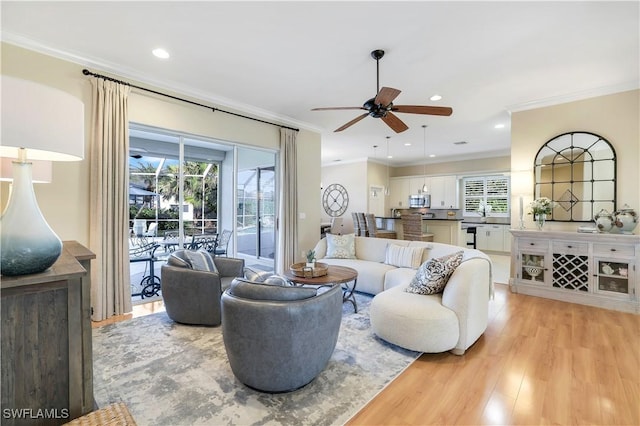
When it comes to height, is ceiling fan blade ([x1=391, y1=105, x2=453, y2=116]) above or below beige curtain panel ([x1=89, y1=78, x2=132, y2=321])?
above

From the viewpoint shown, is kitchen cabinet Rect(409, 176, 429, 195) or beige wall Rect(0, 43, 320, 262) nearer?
beige wall Rect(0, 43, 320, 262)

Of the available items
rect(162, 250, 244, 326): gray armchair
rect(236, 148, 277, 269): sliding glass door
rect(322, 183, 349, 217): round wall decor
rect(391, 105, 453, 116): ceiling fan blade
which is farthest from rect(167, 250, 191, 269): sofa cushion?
rect(322, 183, 349, 217): round wall decor

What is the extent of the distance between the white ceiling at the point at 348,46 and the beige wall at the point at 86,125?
0.18 metres

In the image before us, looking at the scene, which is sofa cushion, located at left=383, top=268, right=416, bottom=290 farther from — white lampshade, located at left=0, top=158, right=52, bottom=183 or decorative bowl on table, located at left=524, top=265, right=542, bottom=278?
white lampshade, located at left=0, top=158, right=52, bottom=183

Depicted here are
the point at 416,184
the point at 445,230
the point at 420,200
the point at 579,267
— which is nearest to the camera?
the point at 579,267

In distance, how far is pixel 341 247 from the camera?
495 cm

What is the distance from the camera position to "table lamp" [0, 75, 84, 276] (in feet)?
3.40

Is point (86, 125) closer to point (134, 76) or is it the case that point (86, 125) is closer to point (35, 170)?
point (134, 76)

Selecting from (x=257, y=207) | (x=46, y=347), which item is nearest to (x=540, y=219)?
(x=257, y=207)

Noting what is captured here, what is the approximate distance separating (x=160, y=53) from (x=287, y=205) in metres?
2.99

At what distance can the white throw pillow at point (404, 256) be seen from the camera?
4199 millimetres

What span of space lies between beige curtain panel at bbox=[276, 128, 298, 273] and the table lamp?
417 centimetres

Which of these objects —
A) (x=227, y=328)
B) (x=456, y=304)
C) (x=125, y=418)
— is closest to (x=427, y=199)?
(x=456, y=304)

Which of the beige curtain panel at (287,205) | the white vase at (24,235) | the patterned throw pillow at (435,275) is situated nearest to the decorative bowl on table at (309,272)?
the patterned throw pillow at (435,275)
